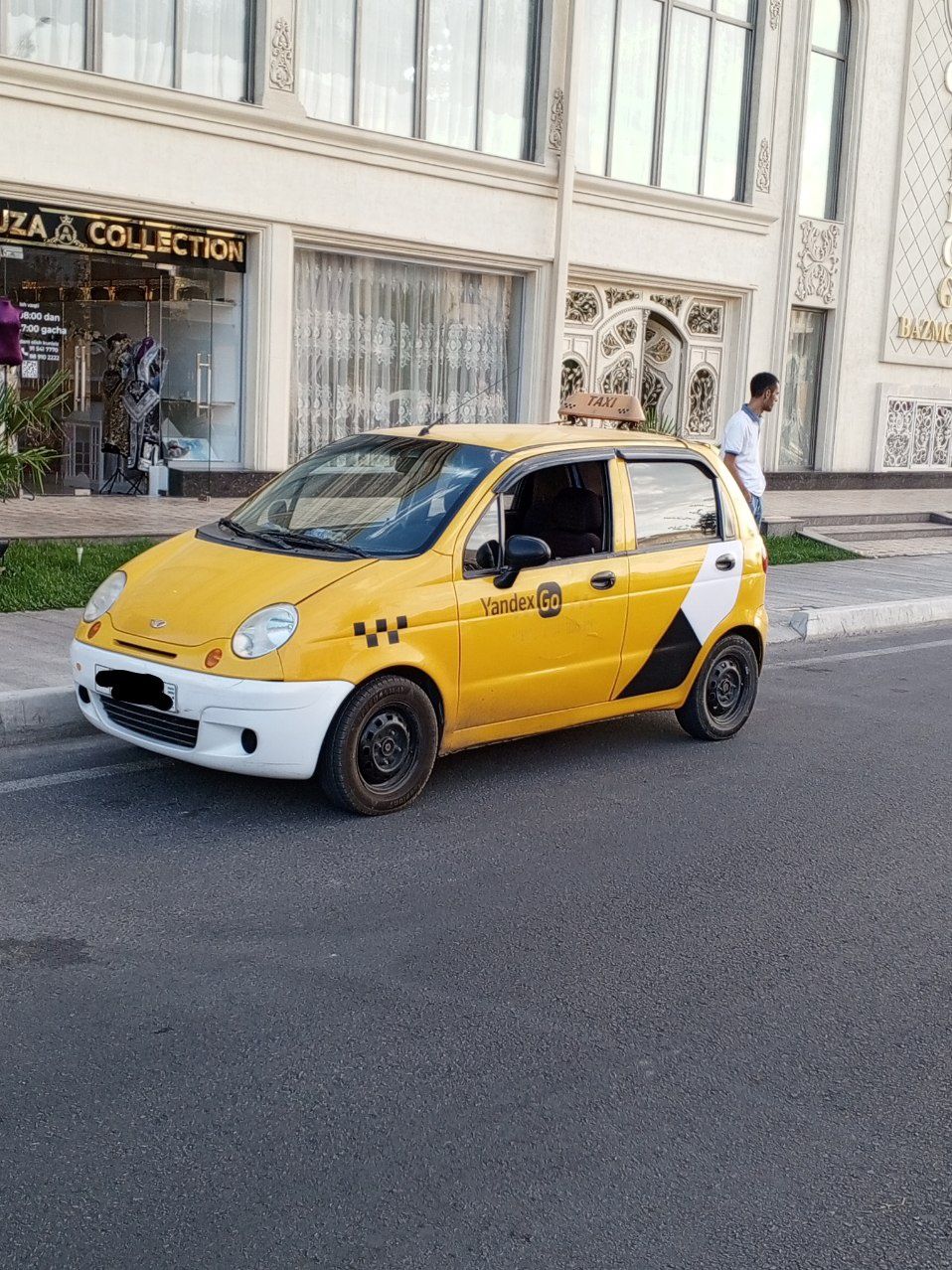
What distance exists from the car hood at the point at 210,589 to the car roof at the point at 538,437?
3.80 feet

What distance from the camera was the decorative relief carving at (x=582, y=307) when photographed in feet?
64.0

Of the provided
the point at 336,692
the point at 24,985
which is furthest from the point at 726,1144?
the point at 336,692

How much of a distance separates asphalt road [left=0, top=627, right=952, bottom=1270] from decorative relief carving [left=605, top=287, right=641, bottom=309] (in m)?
13.9

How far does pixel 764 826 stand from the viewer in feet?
21.4

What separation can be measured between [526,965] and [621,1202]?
142 centimetres

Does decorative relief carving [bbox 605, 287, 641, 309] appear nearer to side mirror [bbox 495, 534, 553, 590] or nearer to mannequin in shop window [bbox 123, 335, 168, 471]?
mannequin in shop window [bbox 123, 335, 168, 471]

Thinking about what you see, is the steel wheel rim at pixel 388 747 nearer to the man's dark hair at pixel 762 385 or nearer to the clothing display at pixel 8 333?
the clothing display at pixel 8 333

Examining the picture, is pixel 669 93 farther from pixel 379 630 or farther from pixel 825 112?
pixel 379 630

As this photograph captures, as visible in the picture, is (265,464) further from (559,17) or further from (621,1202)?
(621,1202)

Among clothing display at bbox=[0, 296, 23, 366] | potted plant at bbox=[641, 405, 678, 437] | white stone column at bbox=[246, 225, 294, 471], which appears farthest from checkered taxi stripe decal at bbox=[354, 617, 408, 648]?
potted plant at bbox=[641, 405, 678, 437]

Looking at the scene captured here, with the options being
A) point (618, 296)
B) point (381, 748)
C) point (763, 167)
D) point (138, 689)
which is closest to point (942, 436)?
point (763, 167)

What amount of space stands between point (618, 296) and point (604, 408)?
36.1 ft

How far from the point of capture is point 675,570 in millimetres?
7535

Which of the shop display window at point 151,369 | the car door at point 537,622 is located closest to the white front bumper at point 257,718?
the car door at point 537,622
